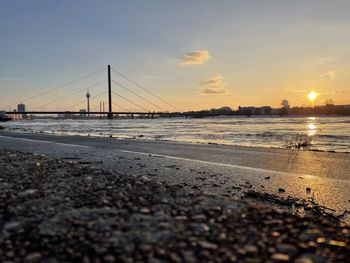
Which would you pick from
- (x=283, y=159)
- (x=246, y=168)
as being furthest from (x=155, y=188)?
(x=283, y=159)

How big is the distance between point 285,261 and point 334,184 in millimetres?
5916

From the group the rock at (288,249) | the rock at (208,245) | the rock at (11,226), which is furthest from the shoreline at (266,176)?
the rock at (11,226)

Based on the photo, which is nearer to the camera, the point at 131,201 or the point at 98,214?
the point at 98,214

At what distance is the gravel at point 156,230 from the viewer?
3008 mm

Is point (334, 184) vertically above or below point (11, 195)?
below

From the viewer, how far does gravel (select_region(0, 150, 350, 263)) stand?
3.01 meters

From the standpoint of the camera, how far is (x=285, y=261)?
2836 mm

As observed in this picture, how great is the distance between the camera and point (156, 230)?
11.3 feet

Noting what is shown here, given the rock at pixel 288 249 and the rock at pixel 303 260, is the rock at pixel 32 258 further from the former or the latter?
the rock at pixel 303 260

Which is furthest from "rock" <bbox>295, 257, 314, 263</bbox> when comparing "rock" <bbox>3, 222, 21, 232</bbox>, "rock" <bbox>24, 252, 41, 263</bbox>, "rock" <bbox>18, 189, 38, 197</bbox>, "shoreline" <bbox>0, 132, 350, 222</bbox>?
"rock" <bbox>18, 189, 38, 197</bbox>

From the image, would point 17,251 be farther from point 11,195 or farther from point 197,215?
point 11,195

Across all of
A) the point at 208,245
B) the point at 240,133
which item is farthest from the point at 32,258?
the point at 240,133

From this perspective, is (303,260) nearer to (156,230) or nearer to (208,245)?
(208,245)

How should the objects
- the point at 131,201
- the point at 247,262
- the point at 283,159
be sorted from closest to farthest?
the point at 247,262 → the point at 131,201 → the point at 283,159
